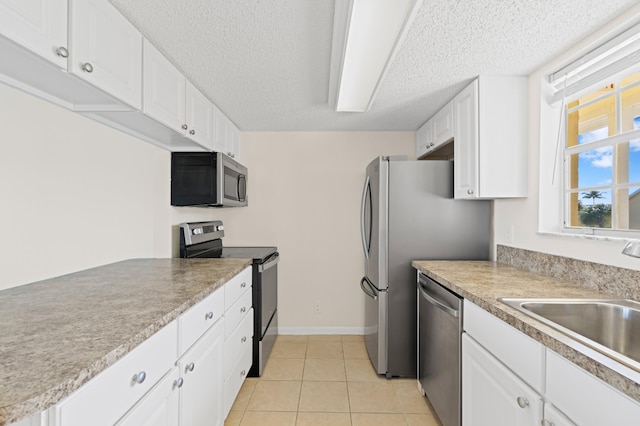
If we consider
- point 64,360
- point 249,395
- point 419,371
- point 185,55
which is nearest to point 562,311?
point 419,371

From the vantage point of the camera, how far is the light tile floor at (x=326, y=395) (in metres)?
1.97

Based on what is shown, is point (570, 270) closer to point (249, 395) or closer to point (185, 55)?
point (249, 395)

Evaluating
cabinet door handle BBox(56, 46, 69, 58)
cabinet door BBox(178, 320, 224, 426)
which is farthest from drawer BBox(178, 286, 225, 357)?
cabinet door handle BBox(56, 46, 69, 58)

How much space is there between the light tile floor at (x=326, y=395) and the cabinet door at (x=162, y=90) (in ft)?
6.08

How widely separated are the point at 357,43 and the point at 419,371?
7.11 feet

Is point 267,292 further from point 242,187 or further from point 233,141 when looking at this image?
point 233,141

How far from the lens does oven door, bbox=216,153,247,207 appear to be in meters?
2.45

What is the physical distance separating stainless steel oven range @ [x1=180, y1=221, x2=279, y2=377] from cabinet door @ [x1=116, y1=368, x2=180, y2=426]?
1.31 meters

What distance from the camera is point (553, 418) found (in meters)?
0.96

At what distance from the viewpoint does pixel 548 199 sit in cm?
192

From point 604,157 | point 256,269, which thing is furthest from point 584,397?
point 256,269

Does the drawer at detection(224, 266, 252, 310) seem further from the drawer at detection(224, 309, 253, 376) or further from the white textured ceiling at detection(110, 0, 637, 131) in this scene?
the white textured ceiling at detection(110, 0, 637, 131)

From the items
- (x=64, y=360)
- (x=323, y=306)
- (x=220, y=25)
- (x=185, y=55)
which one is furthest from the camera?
(x=323, y=306)

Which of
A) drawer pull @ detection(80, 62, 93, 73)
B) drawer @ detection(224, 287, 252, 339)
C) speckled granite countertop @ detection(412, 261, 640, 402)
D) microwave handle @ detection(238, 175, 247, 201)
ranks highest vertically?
drawer pull @ detection(80, 62, 93, 73)
